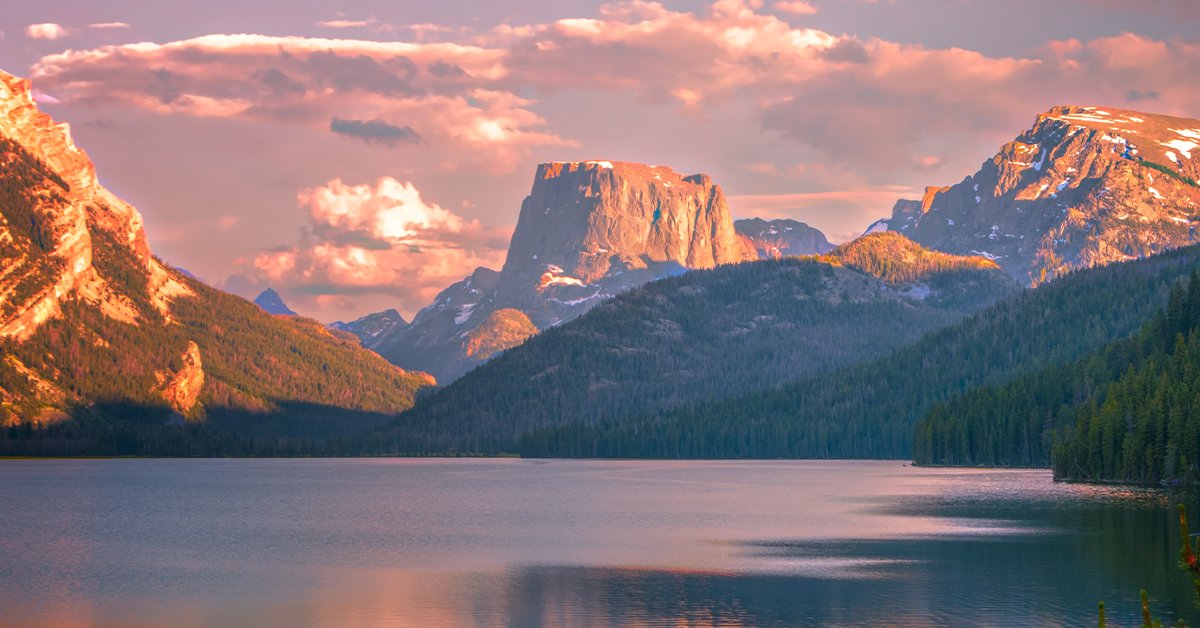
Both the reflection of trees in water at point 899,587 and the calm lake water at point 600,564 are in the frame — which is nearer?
the reflection of trees in water at point 899,587

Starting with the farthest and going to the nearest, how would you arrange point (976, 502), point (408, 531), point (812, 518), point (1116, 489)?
point (1116, 489), point (976, 502), point (812, 518), point (408, 531)

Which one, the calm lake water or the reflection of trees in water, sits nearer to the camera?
the reflection of trees in water

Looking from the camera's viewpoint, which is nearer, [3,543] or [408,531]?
[3,543]

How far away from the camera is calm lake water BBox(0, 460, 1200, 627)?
7788 cm

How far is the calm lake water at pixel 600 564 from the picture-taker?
77.9 metres

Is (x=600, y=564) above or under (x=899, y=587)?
under

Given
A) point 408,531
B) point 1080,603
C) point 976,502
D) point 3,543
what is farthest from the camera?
point 976,502

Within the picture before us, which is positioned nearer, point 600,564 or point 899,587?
point 899,587

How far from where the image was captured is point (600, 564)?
10356cm

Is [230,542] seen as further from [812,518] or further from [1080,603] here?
[1080,603]

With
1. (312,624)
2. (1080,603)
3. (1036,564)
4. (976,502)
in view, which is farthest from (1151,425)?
(312,624)

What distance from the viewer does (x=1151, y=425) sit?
186 metres

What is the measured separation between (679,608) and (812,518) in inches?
2882

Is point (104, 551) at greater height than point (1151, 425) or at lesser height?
lesser
